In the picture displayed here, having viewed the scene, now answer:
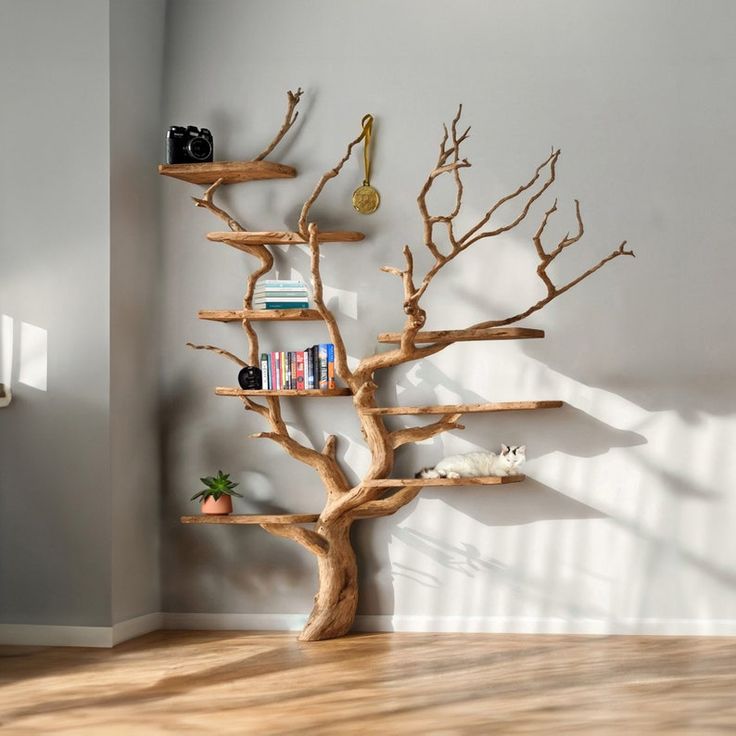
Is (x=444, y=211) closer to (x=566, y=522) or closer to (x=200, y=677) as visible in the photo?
(x=566, y=522)


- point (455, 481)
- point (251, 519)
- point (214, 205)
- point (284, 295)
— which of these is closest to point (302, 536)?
point (251, 519)

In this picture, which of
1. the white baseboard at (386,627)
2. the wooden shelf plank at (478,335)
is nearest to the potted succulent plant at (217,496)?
the white baseboard at (386,627)

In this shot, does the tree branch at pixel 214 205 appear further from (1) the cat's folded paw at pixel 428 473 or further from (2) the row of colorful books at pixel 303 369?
(1) the cat's folded paw at pixel 428 473

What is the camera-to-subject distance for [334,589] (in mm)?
4992

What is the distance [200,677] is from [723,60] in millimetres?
3295

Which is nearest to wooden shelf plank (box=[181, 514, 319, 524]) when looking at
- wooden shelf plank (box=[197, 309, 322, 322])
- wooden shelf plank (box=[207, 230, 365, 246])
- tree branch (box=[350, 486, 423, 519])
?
tree branch (box=[350, 486, 423, 519])

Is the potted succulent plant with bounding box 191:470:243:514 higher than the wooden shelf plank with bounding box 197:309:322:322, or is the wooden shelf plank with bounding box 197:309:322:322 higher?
the wooden shelf plank with bounding box 197:309:322:322

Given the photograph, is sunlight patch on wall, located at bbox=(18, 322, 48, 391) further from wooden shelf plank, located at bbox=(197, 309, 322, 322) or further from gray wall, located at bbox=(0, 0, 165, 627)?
wooden shelf plank, located at bbox=(197, 309, 322, 322)

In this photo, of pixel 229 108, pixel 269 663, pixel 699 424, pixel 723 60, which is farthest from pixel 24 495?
pixel 723 60

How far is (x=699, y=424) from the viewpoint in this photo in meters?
4.92

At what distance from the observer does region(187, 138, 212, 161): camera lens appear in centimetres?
521

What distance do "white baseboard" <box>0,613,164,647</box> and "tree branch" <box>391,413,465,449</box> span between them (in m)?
1.43

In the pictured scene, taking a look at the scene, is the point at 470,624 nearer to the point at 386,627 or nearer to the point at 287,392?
the point at 386,627

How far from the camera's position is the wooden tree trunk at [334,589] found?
4.98 meters
